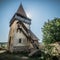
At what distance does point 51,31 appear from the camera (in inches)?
263

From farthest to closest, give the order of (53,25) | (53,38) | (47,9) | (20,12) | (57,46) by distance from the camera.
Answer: (20,12), (53,25), (53,38), (47,9), (57,46)

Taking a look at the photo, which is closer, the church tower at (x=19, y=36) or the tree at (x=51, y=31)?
the tree at (x=51, y=31)

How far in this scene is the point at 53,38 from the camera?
20.9 ft

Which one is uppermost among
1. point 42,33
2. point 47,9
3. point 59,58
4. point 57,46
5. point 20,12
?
point 20,12

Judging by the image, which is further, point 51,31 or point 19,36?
point 19,36

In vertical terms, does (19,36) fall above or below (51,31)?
below

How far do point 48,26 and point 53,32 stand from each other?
55cm

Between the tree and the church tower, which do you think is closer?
the tree

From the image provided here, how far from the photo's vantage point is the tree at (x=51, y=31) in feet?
20.9

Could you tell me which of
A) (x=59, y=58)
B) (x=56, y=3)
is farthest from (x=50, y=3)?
(x=59, y=58)

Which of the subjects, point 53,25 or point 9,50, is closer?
point 53,25

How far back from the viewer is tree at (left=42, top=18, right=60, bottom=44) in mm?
6367

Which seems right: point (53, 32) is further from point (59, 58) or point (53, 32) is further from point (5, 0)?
point (5, 0)

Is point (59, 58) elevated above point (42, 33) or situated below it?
below
